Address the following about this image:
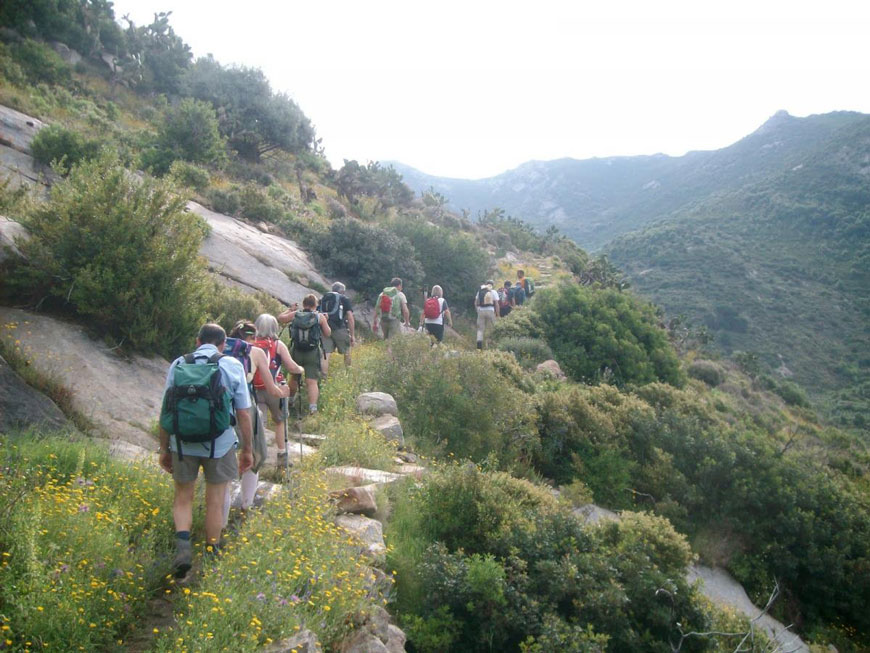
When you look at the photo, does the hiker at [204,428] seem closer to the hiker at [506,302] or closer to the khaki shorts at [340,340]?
the khaki shorts at [340,340]

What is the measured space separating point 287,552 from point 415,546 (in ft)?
5.93

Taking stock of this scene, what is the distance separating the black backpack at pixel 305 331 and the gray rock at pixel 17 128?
10.7 metres

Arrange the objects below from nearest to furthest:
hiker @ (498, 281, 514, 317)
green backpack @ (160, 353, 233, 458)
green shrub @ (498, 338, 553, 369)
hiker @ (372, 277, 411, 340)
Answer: green backpack @ (160, 353, 233, 458), hiker @ (372, 277, 411, 340), green shrub @ (498, 338, 553, 369), hiker @ (498, 281, 514, 317)

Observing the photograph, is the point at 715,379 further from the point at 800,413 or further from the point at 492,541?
the point at 492,541

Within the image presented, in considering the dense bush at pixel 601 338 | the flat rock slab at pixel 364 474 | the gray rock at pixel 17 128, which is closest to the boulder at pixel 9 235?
the flat rock slab at pixel 364 474

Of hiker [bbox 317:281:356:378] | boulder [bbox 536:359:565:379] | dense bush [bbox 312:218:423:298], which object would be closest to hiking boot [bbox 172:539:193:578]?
hiker [bbox 317:281:356:378]

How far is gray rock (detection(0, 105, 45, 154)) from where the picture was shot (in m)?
14.1

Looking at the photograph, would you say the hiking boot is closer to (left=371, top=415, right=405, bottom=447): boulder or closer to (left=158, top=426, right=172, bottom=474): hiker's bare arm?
(left=158, top=426, right=172, bottom=474): hiker's bare arm

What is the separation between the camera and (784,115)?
98.9 m

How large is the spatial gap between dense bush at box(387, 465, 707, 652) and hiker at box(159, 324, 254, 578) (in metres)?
1.79

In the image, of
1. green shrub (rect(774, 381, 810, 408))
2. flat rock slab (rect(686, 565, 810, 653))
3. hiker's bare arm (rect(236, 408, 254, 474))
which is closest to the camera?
hiker's bare arm (rect(236, 408, 254, 474))

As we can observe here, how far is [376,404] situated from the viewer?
902 centimetres

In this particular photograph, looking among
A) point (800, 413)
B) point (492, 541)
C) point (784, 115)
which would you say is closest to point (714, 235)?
point (800, 413)

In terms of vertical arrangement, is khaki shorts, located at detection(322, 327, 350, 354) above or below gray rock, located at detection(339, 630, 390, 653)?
above
